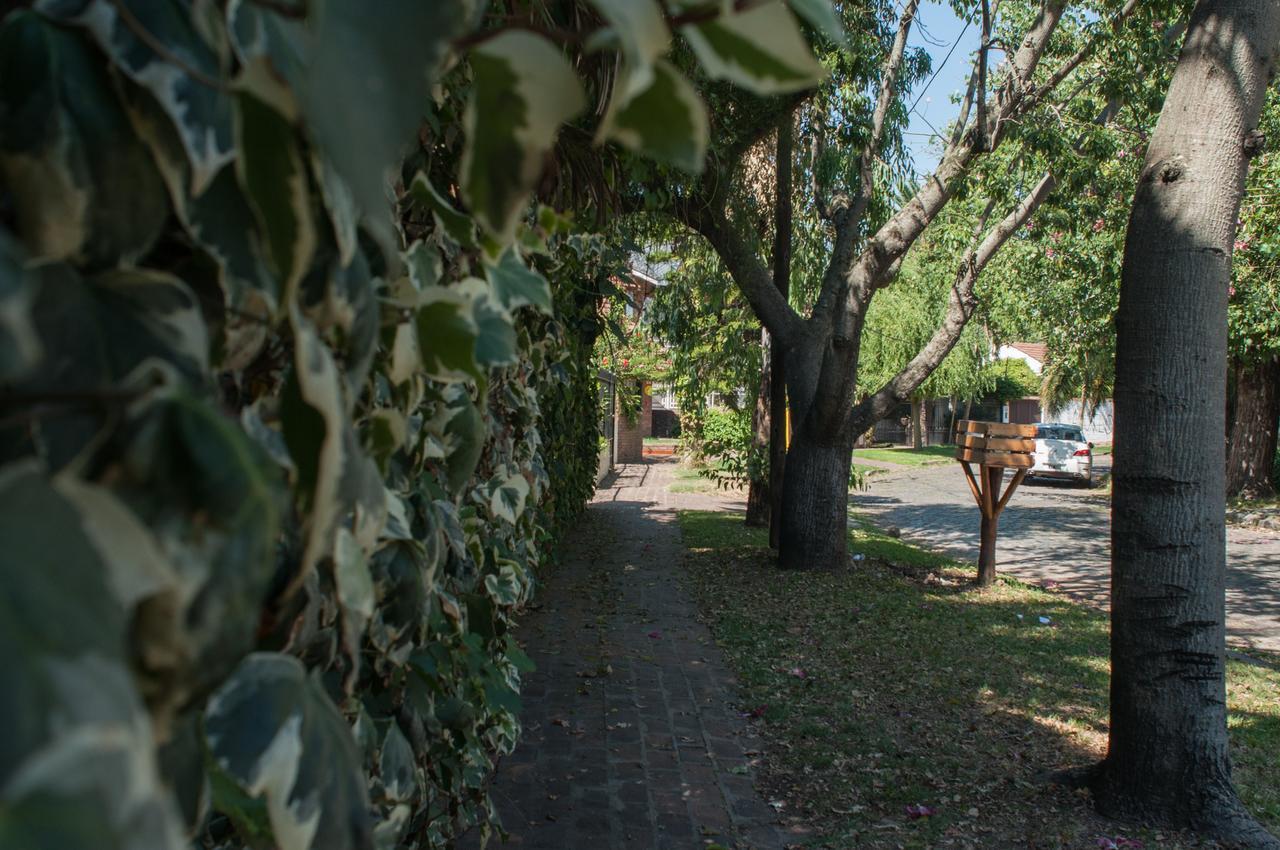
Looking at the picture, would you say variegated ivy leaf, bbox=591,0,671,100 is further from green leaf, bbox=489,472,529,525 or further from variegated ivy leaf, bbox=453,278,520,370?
green leaf, bbox=489,472,529,525

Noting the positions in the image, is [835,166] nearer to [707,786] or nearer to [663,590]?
[663,590]

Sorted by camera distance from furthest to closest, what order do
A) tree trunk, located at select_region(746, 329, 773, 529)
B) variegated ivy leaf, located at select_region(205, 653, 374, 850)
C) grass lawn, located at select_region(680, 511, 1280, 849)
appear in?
tree trunk, located at select_region(746, 329, 773, 529), grass lawn, located at select_region(680, 511, 1280, 849), variegated ivy leaf, located at select_region(205, 653, 374, 850)

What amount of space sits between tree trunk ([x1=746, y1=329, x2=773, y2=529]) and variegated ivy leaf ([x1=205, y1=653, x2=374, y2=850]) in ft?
38.1

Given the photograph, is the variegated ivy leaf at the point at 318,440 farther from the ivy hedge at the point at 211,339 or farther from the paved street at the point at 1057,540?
the paved street at the point at 1057,540

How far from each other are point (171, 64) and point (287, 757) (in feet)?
1.64

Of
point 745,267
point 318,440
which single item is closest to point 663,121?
point 318,440

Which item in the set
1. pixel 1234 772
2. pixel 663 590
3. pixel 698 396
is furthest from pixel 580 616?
pixel 698 396

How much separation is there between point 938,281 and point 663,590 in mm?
23476

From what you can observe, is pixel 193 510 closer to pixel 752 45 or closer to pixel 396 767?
pixel 752 45

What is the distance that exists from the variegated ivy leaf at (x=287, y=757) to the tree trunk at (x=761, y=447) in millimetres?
11627

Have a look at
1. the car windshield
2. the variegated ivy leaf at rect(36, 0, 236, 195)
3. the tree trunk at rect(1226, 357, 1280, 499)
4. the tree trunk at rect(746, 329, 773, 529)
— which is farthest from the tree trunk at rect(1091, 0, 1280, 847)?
the car windshield

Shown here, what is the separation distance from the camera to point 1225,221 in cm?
401

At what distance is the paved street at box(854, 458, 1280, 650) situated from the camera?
1045 centimetres

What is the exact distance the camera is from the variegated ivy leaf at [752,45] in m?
0.65
